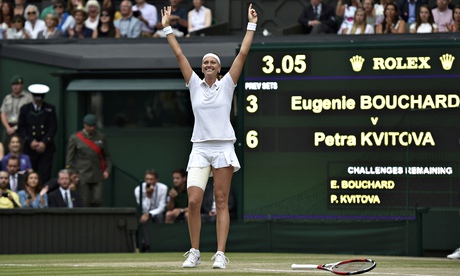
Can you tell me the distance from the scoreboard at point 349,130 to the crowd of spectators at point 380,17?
2.05 meters

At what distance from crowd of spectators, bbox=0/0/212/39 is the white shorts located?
1062 cm

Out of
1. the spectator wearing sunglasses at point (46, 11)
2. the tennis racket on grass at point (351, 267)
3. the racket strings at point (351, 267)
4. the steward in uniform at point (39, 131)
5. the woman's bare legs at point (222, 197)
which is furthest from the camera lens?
the spectator wearing sunglasses at point (46, 11)

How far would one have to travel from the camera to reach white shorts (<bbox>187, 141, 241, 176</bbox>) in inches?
461

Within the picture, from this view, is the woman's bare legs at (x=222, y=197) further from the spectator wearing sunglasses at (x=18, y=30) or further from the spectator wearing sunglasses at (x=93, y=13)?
the spectator wearing sunglasses at (x=18, y=30)

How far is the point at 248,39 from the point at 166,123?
1021 cm

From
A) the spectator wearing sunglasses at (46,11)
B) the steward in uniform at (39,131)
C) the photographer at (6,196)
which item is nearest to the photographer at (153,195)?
the photographer at (6,196)

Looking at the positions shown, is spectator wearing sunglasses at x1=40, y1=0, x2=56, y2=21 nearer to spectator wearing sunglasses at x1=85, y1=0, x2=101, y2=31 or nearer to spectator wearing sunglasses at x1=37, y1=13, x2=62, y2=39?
spectator wearing sunglasses at x1=37, y1=13, x2=62, y2=39

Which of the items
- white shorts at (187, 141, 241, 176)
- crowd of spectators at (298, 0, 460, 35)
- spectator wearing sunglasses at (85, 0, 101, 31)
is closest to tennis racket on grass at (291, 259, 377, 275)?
white shorts at (187, 141, 241, 176)

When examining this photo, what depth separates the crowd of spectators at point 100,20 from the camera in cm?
2258

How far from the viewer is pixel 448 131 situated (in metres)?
17.8

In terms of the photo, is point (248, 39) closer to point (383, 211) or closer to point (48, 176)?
point (383, 211)

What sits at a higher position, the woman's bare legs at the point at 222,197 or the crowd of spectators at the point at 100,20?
the crowd of spectators at the point at 100,20

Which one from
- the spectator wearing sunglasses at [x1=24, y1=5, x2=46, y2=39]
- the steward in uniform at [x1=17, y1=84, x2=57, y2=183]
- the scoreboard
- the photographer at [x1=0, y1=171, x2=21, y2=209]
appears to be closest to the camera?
the scoreboard

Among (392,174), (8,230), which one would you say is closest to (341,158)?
(392,174)
